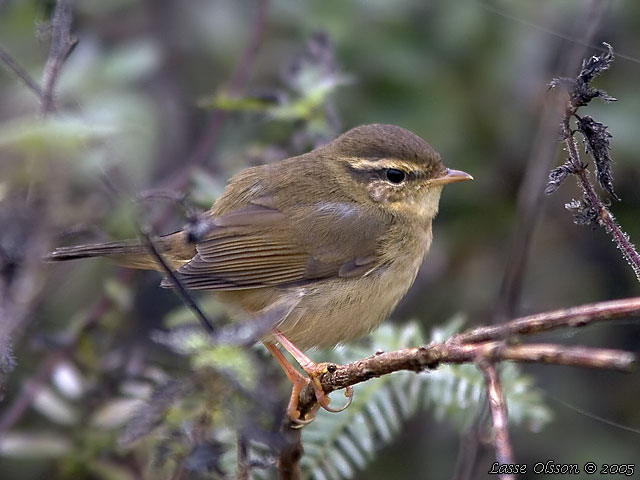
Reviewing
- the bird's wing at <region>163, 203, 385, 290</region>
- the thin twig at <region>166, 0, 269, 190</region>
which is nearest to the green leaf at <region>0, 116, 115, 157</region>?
the bird's wing at <region>163, 203, 385, 290</region>

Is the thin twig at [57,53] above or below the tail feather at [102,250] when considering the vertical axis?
below

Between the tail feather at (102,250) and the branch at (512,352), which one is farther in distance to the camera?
the tail feather at (102,250)

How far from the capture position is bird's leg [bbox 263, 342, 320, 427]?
295cm

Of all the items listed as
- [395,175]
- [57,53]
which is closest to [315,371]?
[395,175]

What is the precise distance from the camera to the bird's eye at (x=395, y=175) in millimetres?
4125

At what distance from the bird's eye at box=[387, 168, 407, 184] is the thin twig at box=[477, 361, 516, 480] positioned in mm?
2581

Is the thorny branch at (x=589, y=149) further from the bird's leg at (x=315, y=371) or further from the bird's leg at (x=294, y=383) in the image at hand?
the bird's leg at (x=294, y=383)

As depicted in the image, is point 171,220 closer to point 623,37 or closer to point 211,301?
point 211,301

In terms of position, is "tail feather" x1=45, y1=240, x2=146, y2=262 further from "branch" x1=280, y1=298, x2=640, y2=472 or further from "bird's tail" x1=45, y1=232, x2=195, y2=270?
"branch" x1=280, y1=298, x2=640, y2=472

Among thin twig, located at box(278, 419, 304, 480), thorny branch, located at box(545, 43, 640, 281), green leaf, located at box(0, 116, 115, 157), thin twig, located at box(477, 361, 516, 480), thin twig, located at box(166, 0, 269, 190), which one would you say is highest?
thin twig, located at box(166, 0, 269, 190)

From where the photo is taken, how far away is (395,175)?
13.6 feet

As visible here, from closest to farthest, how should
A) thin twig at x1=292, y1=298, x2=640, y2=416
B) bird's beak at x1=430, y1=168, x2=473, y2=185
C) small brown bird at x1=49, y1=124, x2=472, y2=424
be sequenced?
1. thin twig at x1=292, y1=298, x2=640, y2=416
2. small brown bird at x1=49, y1=124, x2=472, y2=424
3. bird's beak at x1=430, y1=168, x2=473, y2=185

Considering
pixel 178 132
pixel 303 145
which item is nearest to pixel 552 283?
pixel 303 145

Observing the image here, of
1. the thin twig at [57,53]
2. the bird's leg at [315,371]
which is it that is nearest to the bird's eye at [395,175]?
the bird's leg at [315,371]
